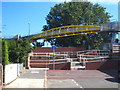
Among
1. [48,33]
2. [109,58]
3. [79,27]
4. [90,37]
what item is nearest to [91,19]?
[90,37]

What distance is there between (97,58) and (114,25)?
11.5 m

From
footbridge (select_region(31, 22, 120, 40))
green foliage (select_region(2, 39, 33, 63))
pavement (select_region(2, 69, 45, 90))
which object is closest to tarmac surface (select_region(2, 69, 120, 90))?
pavement (select_region(2, 69, 45, 90))

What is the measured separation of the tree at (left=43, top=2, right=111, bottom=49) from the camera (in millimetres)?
41938

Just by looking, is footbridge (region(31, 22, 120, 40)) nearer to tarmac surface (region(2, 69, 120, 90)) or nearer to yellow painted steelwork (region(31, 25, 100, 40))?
yellow painted steelwork (region(31, 25, 100, 40))

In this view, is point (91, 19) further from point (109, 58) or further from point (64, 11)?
point (109, 58)

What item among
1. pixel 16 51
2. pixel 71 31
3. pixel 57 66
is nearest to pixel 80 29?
pixel 71 31

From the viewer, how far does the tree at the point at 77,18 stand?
41.9 metres

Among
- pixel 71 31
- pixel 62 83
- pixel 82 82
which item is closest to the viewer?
pixel 62 83

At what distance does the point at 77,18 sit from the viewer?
137 feet

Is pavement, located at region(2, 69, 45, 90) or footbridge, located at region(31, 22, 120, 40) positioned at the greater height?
footbridge, located at region(31, 22, 120, 40)

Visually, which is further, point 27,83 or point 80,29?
Result: point 80,29

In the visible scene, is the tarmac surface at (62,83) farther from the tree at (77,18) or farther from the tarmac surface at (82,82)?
the tree at (77,18)

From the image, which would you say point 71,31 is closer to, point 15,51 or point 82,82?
point 15,51

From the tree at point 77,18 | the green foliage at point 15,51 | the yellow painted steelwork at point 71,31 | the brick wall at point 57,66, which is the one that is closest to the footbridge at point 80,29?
the yellow painted steelwork at point 71,31
